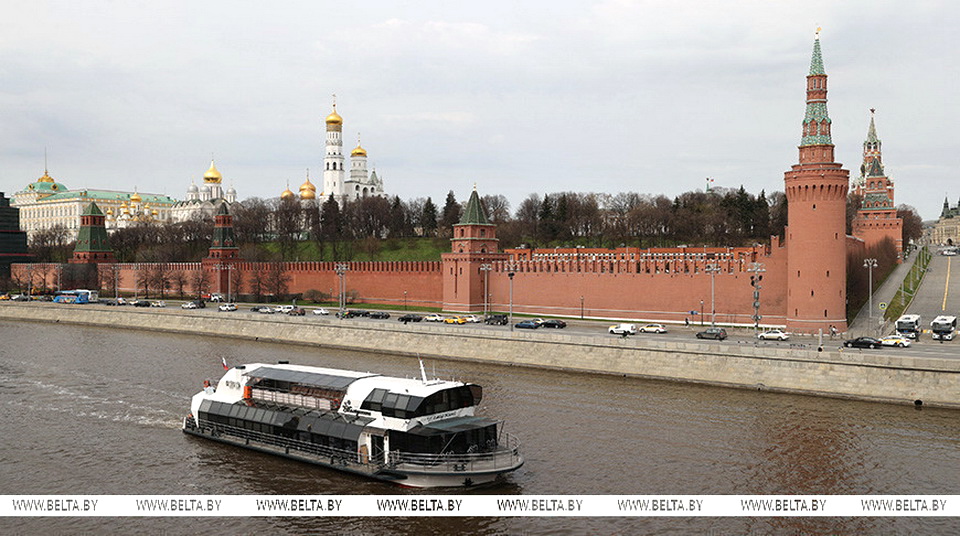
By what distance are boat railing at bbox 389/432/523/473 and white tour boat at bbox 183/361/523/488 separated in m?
0.03

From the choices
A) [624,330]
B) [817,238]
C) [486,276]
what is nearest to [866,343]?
[817,238]

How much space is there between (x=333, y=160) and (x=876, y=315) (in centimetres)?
9802

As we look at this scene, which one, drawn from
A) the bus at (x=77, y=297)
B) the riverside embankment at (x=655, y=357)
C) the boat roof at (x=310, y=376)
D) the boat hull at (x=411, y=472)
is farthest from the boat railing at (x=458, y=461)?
the bus at (x=77, y=297)

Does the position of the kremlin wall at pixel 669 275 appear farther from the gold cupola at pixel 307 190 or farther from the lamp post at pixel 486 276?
the gold cupola at pixel 307 190

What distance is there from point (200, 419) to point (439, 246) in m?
75.4

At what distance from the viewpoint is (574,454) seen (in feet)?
84.4

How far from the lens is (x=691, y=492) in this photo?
2222cm

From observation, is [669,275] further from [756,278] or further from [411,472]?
[411,472]

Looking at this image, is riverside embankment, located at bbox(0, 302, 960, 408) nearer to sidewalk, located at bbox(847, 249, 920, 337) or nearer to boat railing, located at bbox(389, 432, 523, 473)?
sidewalk, located at bbox(847, 249, 920, 337)

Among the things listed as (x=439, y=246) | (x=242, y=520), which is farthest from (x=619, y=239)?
(x=242, y=520)

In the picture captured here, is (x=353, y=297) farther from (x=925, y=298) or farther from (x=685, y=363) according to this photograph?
(x=925, y=298)

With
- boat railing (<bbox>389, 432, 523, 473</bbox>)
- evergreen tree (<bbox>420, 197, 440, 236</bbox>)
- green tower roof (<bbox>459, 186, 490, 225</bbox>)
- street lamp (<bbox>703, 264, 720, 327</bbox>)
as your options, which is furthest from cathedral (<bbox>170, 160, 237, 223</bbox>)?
boat railing (<bbox>389, 432, 523, 473</bbox>)

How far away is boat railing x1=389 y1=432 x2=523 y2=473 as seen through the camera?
2309 centimetres

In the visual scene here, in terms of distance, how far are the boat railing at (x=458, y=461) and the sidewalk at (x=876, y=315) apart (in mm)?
29574
